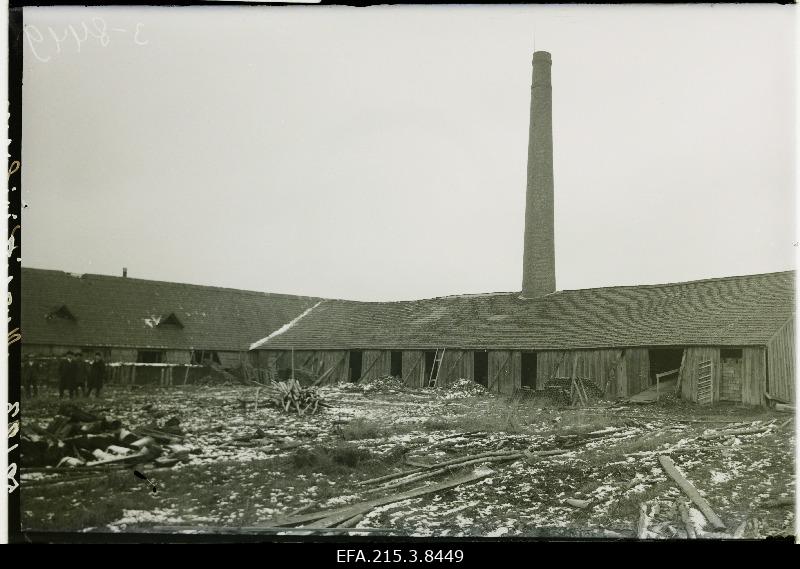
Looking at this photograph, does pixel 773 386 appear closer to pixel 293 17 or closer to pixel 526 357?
pixel 526 357

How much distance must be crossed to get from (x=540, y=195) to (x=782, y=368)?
460 centimetres

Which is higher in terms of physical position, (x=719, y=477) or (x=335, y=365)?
(x=335, y=365)

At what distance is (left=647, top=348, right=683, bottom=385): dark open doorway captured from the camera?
8.83 metres

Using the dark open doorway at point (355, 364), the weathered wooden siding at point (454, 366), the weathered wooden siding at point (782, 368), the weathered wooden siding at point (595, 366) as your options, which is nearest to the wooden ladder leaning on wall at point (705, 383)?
the weathered wooden siding at point (782, 368)

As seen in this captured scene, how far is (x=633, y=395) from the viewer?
29.2ft

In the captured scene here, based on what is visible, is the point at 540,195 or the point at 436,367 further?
the point at 540,195

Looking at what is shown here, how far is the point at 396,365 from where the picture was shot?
388 inches

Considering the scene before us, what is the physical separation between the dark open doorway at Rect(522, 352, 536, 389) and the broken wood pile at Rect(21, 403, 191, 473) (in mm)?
5299

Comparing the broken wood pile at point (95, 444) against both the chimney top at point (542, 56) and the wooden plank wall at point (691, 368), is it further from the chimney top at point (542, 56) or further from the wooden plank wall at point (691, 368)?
the chimney top at point (542, 56)

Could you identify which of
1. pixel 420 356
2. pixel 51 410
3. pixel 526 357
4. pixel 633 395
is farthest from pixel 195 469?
pixel 633 395

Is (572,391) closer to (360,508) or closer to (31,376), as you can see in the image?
(360,508)

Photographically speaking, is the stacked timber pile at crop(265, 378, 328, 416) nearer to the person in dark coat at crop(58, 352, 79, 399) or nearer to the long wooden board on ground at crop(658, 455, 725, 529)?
the person in dark coat at crop(58, 352, 79, 399)

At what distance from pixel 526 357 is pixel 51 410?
7.28m

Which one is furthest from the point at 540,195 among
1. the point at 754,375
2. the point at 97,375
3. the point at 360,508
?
the point at 97,375
